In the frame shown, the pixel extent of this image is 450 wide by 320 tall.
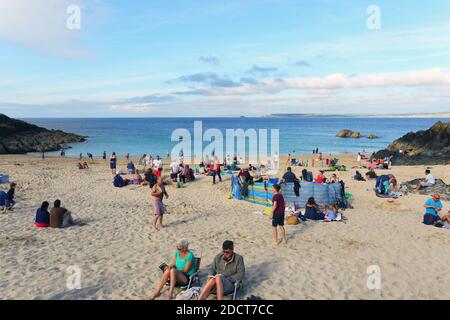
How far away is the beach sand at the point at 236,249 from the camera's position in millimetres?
6480

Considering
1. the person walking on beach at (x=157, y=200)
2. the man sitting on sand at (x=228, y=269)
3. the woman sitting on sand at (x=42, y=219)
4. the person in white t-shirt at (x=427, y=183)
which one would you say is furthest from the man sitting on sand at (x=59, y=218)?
the person in white t-shirt at (x=427, y=183)

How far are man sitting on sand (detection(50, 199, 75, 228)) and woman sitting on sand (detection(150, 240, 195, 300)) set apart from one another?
510 centimetres

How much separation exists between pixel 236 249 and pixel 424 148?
3481 centimetres

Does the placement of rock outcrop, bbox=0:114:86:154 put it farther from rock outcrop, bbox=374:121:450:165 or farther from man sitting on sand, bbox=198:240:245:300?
man sitting on sand, bbox=198:240:245:300

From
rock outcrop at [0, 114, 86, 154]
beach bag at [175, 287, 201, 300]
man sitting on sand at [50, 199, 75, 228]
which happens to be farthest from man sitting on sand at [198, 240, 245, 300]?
rock outcrop at [0, 114, 86, 154]

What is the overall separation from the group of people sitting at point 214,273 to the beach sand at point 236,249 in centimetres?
38

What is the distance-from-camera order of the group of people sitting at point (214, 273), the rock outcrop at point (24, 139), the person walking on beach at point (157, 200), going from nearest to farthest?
the group of people sitting at point (214, 273) → the person walking on beach at point (157, 200) → the rock outcrop at point (24, 139)

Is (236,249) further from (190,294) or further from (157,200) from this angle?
(190,294)

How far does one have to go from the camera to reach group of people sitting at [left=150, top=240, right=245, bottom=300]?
5801mm

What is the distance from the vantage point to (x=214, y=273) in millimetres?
6328

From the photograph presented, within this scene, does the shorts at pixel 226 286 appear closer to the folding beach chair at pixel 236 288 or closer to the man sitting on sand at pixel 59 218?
the folding beach chair at pixel 236 288
